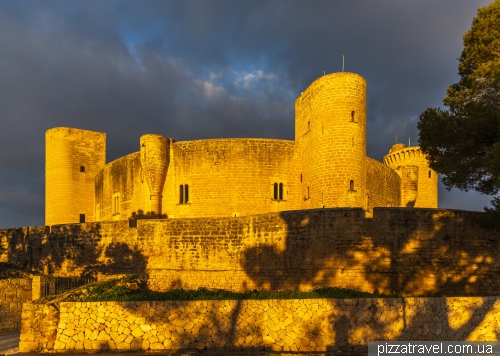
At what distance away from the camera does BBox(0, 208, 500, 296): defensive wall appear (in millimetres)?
14492

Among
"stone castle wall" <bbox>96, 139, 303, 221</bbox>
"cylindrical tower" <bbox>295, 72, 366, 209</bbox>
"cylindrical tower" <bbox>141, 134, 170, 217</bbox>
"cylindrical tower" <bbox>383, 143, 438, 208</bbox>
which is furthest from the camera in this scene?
"cylindrical tower" <bbox>383, 143, 438, 208</bbox>

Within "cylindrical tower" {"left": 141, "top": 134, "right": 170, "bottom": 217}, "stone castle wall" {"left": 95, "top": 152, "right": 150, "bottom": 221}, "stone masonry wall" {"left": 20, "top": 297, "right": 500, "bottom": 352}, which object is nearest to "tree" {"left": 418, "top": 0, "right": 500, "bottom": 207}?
"stone masonry wall" {"left": 20, "top": 297, "right": 500, "bottom": 352}

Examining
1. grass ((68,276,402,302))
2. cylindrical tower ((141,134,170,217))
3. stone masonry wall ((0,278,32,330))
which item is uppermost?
cylindrical tower ((141,134,170,217))

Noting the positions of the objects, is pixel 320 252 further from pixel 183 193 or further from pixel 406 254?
pixel 183 193

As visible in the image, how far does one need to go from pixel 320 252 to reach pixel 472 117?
686 cm

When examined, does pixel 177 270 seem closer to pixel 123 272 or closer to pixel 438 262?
pixel 123 272

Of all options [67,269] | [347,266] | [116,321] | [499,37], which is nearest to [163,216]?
[67,269]

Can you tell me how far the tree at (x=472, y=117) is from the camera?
13.1 metres

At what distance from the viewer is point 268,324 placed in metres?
9.29

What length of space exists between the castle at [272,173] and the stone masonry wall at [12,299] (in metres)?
12.2

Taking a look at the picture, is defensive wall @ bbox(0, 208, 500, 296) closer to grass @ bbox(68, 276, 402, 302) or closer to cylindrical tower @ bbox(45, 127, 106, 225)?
grass @ bbox(68, 276, 402, 302)

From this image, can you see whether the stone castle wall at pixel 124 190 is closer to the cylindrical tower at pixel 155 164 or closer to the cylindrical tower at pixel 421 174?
the cylindrical tower at pixel 155 164

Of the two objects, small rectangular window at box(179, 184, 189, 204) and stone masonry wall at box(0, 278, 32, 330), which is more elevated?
small rectangular window at box(179, 184, 189, 204)

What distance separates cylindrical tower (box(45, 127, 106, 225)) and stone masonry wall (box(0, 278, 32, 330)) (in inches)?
820
